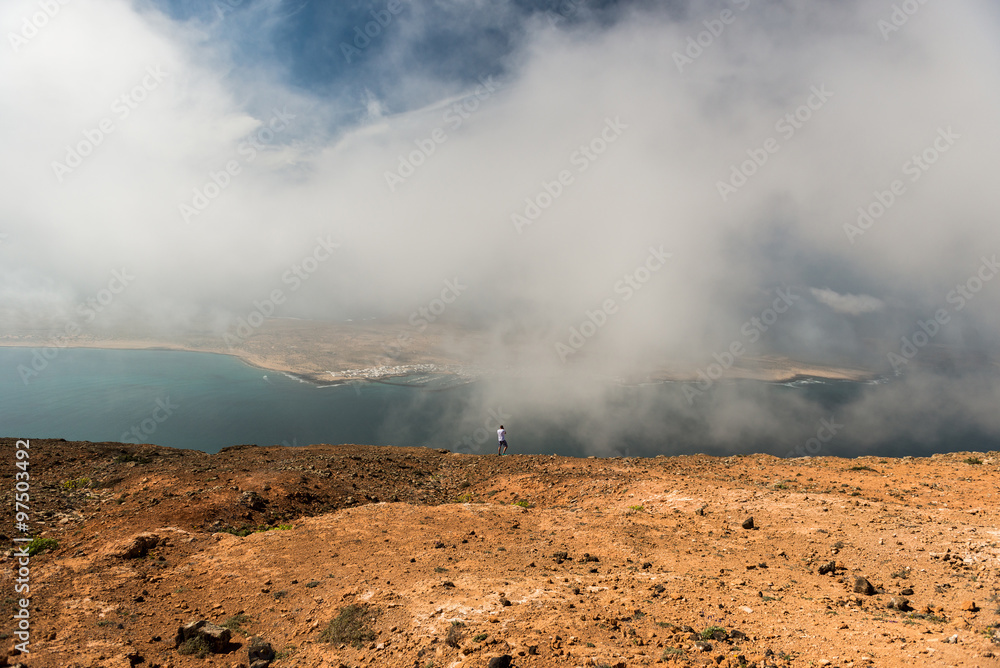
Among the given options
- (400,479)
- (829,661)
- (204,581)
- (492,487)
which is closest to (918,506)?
(829,661)

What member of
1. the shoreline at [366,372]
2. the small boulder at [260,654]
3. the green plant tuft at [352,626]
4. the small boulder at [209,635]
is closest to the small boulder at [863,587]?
the green plant tuft at [352,626]

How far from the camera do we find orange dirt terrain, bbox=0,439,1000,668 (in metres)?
6.96

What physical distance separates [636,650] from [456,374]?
446 ft

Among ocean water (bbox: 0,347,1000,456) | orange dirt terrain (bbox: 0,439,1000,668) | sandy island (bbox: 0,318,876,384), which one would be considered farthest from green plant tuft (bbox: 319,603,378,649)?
sandy island (bbox: 0,318,876,384)

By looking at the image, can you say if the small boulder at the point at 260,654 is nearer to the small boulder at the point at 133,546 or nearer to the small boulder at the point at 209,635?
the small boulder at the point at 209,635

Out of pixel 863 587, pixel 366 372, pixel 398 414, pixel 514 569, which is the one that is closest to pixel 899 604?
pixel 863 587

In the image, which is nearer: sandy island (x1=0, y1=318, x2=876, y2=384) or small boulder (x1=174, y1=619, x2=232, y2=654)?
small boulder (x1=174, y1=619, x2=232, y2=654)

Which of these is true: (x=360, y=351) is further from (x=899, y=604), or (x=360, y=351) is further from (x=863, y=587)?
(x=899, y=604)

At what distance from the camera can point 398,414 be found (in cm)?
10038

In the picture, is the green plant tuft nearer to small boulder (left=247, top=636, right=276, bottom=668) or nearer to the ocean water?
small boulder (left=247, top=636, right=276, bottom=668)

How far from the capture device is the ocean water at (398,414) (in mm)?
82250

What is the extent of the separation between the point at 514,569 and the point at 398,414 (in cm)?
9420

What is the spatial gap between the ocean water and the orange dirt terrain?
70.4 m

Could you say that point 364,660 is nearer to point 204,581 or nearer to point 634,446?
point 204,581
